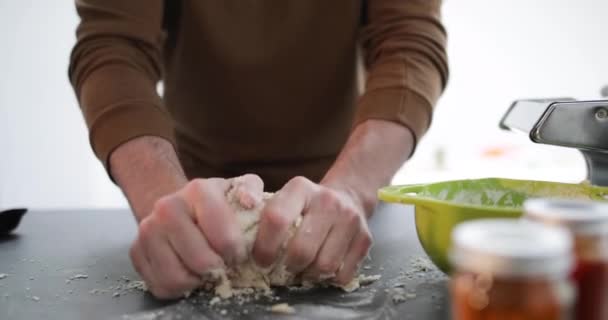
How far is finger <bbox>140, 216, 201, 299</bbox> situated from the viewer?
2.03 feet

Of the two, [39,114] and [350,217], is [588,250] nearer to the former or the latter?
[350,217]

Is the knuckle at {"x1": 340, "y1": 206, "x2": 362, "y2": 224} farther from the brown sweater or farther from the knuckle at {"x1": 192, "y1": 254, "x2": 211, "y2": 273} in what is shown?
the brown sweater

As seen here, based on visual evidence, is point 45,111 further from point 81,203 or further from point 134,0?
point 134,0

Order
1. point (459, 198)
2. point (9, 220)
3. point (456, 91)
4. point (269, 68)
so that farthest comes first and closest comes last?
point (456, 91) < point (269, 68) < point (9, 220) < point (459, 198)

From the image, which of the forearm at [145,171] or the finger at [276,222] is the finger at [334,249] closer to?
the finger at [276,222]

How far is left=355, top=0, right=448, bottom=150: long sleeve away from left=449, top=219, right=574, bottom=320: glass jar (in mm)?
652

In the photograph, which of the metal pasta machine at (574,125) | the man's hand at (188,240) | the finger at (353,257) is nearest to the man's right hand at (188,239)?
the man's hand at (188,240)

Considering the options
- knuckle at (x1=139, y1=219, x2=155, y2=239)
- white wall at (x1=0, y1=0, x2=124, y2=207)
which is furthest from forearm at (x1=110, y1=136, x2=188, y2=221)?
white wall at (x1=0, y1=0, x2=124, y2=207)

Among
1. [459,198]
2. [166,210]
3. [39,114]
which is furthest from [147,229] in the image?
[39,114]

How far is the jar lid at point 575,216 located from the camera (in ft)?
0.99

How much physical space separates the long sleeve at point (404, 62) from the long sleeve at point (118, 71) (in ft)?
1.06

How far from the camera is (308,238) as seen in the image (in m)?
0.64

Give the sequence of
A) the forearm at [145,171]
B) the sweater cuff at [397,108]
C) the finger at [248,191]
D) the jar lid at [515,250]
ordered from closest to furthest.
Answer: the jar lid at [515,250]
the finger at [248,191]
the forearm at [145,171]
the sweater cuff at [397,108]

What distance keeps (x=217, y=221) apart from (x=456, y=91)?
203 centimetres
